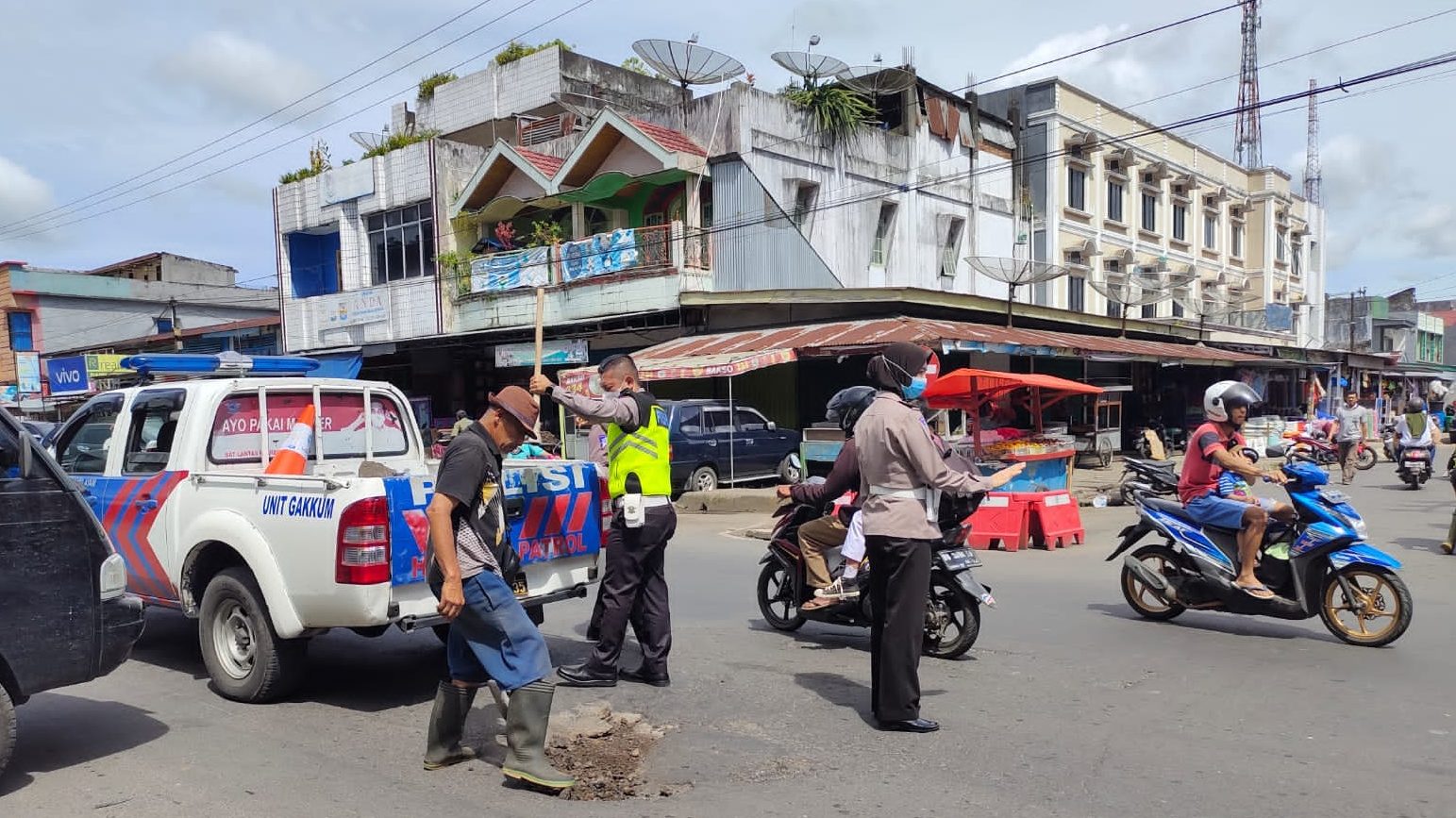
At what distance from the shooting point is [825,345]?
17.6m

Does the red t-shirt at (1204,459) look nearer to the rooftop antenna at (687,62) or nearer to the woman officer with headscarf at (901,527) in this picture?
the woman officer with headscarf at (901,527)

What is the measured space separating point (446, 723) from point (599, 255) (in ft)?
63.0

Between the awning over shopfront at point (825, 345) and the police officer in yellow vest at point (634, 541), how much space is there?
11.1m

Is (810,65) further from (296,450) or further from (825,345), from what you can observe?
(296,450)

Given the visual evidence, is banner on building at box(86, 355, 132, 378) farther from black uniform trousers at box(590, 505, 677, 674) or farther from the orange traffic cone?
black uniform trousers at box(590, 505, 677, 674)

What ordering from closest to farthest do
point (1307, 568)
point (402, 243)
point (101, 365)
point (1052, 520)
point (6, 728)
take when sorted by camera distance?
point (6, 728) → point (1307, 568) → point (1052, 520) → point (101, 365) → point (402, 243)

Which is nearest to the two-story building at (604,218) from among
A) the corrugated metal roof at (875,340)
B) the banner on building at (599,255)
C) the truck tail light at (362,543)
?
the banner on building at (599,255)

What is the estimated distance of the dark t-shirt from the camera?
4.21m

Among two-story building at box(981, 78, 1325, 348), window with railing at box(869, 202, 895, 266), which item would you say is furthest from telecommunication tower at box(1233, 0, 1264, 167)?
window with railing at box(869, 202, 895, 266)

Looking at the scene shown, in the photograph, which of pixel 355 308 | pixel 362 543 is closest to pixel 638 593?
pixel 362 543

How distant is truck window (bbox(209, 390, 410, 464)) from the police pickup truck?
10mm

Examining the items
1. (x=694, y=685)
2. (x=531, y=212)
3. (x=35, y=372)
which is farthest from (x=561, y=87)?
(x=35, y=372)

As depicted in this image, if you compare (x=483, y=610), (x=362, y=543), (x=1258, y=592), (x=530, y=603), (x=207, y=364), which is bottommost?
(x=1258, y=592)

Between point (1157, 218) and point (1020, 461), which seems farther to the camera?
point (1157, 218)
